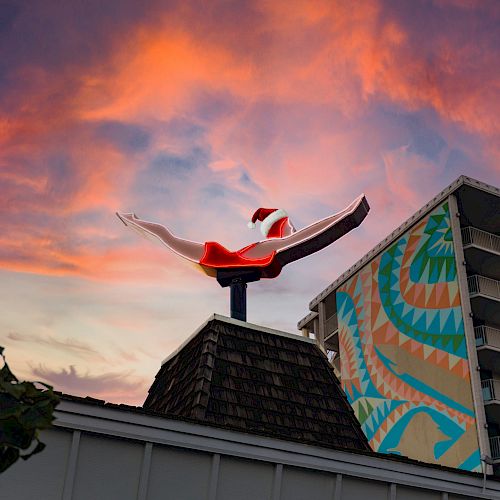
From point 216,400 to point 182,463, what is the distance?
18.1ft

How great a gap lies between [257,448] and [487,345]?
1157 inches

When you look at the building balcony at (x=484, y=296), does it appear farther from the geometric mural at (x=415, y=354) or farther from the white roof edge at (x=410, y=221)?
the white roof edge at (x=410, y=221)

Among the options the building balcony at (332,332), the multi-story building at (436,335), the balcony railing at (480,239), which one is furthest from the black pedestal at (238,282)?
the building balcony at (332,332)

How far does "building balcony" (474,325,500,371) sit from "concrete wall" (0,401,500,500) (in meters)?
27.2

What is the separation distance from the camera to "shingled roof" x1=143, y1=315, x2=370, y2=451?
598 inches

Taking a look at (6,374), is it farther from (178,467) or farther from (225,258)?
(225,258)

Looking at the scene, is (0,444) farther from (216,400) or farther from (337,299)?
(337,299)

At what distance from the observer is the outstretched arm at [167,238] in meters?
23.4

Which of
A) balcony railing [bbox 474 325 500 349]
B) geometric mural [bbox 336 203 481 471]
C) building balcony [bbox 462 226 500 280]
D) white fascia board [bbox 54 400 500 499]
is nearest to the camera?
white fascia board [bbox 54 400 500 499]

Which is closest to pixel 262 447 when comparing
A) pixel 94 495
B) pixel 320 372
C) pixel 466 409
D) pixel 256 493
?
pixel 256 493

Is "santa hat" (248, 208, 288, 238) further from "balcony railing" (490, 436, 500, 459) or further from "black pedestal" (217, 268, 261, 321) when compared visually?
"balcony railing" (490, 436, 500, 459)

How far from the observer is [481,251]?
38.8 m

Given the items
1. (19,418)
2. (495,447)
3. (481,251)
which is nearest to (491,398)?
(495,447)

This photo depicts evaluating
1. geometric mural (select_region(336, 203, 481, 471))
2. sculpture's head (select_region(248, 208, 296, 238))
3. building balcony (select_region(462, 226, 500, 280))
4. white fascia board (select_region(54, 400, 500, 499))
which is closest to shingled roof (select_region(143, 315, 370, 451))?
white fascia board (select_region(54, 400, 500, 499))
